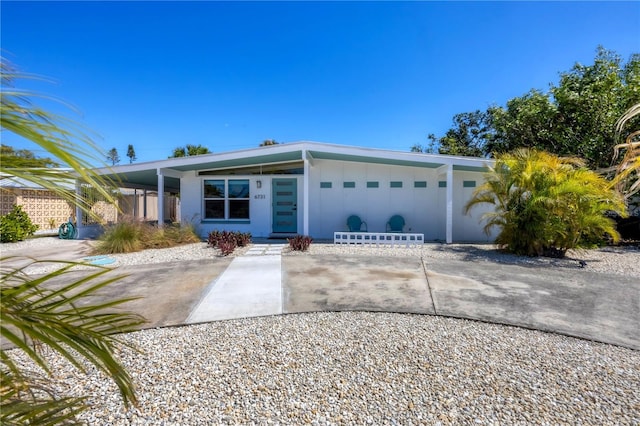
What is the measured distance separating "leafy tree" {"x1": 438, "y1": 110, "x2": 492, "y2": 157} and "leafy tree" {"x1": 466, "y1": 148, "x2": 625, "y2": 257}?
59.4 feet

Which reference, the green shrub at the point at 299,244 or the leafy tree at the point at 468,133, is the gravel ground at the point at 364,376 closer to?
the green shrub at the point at 299,244

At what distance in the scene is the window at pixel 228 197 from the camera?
39.7 ft

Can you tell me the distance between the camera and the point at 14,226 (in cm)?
1089

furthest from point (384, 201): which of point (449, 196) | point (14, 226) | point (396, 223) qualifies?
point (14, 226)

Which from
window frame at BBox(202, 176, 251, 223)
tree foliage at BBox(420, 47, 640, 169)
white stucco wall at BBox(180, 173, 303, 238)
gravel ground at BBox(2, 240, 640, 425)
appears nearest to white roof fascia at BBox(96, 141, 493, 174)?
window frame at BBox(202, 176, 251, 223)

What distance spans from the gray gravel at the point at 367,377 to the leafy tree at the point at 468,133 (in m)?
24.4

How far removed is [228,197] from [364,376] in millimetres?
10591

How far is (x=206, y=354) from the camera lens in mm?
2955

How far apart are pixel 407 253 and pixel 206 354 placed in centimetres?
641

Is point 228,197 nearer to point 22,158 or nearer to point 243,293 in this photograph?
point 243,293

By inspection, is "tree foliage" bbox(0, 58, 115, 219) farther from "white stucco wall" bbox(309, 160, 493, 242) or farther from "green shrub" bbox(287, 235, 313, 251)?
"white stucco wall" bbox(309, 160, 493, 242)

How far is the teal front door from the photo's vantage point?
1198 centimetres

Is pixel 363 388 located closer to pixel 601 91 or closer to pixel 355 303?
pixel 355 303

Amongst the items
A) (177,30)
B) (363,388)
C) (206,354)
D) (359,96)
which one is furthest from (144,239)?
(359,96)
